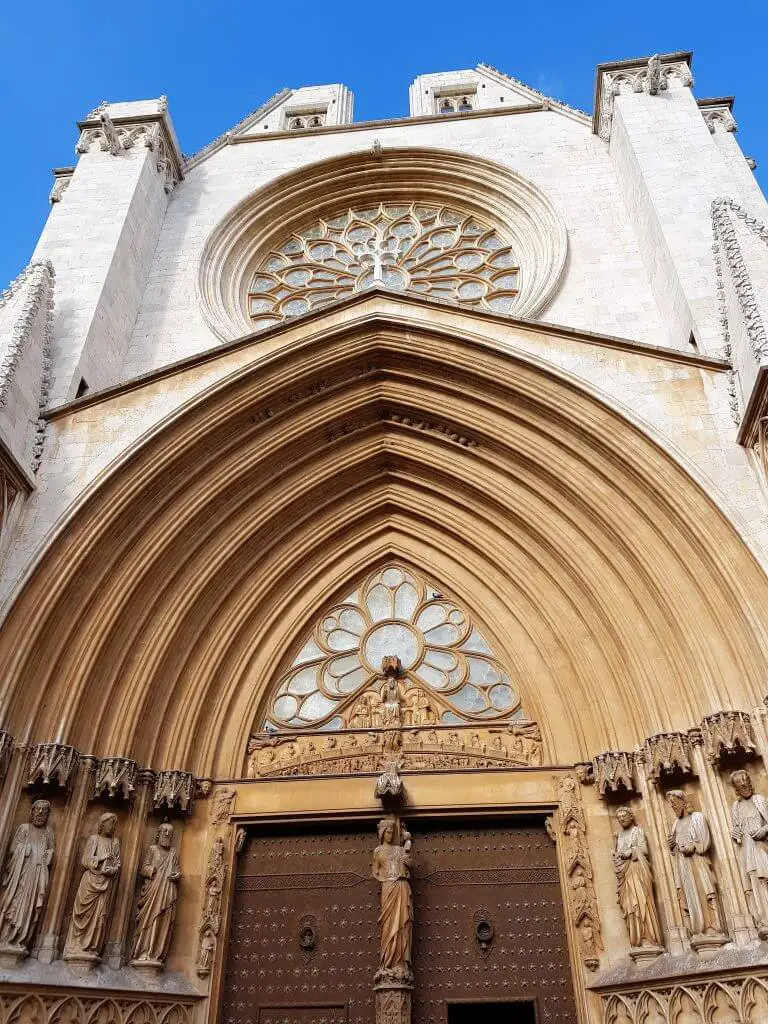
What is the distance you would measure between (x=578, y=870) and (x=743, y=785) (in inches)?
56.1

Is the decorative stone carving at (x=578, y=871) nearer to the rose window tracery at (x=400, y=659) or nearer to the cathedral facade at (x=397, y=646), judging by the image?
the cathedral facade at (x=397, y=646)

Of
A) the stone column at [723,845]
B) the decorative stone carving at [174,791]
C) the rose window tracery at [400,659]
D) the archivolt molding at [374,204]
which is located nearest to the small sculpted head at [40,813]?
the decorative stone carving at [174,791]

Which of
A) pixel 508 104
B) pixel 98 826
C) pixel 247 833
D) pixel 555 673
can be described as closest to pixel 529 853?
pixel 555 673

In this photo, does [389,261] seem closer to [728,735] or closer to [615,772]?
[615,772]

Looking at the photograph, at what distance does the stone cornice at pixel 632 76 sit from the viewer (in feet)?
34.4

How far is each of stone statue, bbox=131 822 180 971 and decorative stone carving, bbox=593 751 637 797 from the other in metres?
3.22

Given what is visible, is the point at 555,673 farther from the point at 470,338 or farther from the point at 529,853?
the point at 470,338

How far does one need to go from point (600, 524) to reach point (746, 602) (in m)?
1.51

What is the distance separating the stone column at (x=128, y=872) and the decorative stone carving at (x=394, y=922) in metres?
1.76

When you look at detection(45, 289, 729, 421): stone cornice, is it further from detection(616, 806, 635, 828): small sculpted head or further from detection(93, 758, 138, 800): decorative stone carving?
detection(616, 806, 635, 828): small sculpted head

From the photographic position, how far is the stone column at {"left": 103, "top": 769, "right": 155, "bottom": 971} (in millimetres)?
5797

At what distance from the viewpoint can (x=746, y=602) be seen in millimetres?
5699

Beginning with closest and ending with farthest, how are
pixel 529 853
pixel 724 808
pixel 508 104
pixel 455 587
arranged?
pixel 724 808, pixel 529 853, pixel 455 587, pixel 508 104

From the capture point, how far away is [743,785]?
17.7ft
